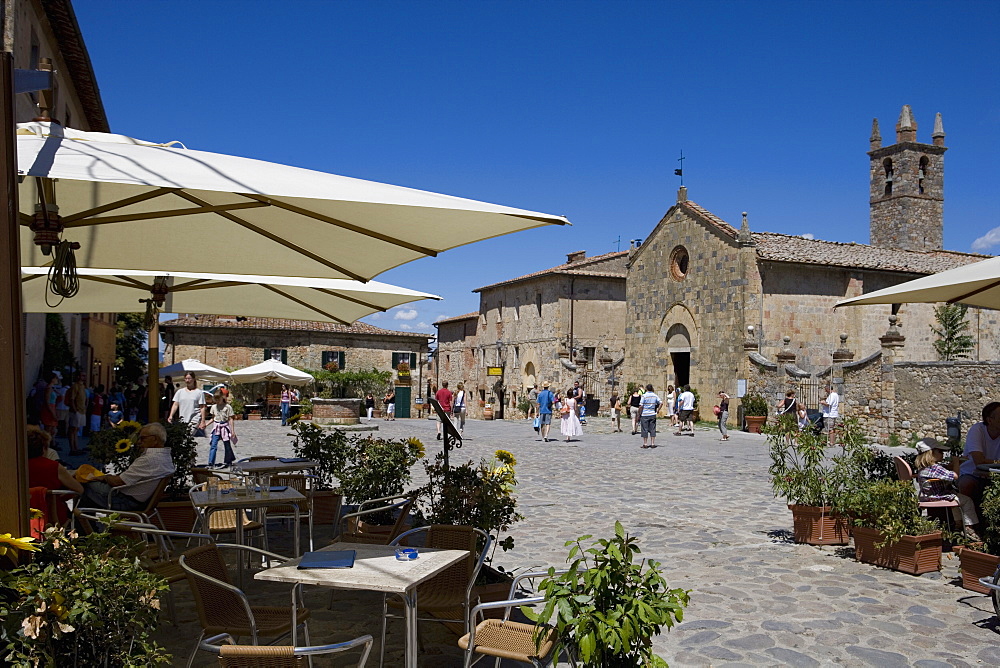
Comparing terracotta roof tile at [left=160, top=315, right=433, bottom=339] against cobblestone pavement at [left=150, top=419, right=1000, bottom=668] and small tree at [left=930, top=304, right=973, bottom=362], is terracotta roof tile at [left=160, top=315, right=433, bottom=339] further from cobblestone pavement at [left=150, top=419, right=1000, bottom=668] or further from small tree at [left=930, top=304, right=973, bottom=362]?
cobblestone pavement at [left=150, top=419, right=1000, bottom=668]

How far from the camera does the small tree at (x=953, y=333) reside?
27.1 m

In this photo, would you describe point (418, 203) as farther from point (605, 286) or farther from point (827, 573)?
point (605, 286)

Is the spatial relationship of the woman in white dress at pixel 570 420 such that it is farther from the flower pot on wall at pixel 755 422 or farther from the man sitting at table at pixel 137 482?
the man sitting at table at pixel 137 482

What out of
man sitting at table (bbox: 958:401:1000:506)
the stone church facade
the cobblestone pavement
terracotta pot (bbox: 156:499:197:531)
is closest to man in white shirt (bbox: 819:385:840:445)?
the stone church facade

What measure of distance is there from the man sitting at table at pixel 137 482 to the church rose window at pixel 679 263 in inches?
1016

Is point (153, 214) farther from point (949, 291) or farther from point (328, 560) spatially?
point (949, 291)

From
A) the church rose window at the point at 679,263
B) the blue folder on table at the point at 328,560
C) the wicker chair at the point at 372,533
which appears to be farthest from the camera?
the church rose window at the point at 679,263

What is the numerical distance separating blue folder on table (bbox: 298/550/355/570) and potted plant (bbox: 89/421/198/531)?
2702 mm

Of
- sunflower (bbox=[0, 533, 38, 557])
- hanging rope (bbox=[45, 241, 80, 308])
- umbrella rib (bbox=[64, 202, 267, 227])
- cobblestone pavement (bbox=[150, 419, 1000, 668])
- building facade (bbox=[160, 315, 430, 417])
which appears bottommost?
cobblestone pavement (bbox=[150, 419, 1000, 668])

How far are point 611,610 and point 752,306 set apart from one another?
25.1 metres

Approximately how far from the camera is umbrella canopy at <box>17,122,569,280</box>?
11.3 ft

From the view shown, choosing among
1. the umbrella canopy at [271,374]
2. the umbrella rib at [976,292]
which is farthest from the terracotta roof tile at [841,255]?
the umbrella rib at [976,292]

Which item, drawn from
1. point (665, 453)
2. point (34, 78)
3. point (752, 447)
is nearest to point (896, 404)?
point (752, 447)

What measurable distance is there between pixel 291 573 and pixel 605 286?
111 ft
